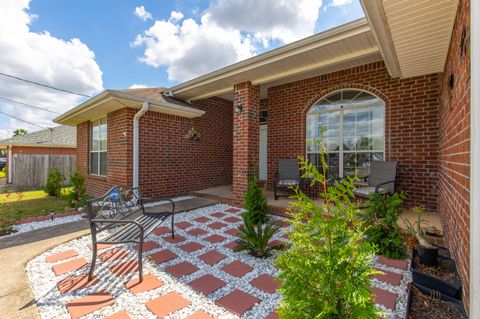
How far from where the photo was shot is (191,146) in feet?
22.6

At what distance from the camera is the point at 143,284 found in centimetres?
223

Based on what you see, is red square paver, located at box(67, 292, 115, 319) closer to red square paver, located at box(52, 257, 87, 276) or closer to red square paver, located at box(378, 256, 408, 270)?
red square paver, located at box(52, 257, 87, 276)

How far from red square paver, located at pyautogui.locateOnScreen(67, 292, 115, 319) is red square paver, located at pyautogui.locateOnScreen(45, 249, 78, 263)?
115 centimetres

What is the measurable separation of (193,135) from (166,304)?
5376 mm

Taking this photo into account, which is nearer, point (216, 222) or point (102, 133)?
point (216, 222)

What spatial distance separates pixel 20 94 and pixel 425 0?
2606cm

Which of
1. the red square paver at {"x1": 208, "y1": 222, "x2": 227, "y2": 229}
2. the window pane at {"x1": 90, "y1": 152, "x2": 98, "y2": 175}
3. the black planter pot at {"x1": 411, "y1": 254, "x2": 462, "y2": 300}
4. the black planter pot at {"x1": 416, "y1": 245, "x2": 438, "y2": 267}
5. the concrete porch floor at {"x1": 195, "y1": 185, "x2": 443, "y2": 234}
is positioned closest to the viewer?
the black planter pot at {"x1": 411, "y1": 254, "x2": 462, "y2": 300}

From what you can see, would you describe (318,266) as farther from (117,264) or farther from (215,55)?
(215,55)

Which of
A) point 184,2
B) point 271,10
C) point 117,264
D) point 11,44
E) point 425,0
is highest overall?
point 184,2

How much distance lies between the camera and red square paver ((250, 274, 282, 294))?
84.7 inches

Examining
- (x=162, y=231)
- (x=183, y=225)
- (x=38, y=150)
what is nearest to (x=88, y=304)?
(x=162, y=231)

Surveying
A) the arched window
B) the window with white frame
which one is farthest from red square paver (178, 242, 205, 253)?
the window with white frame

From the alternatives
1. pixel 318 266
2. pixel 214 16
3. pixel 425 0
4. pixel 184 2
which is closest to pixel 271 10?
pixel 214 16

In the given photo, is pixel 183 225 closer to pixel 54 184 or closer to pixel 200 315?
pixel 200 315
